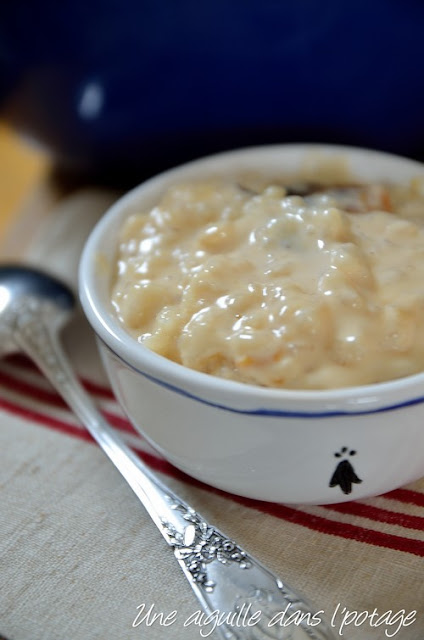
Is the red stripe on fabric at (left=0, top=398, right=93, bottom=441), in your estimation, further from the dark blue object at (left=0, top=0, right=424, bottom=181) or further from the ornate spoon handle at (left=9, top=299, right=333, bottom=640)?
the dark blue object at (left=0, top=0, right=424, bottom=181)

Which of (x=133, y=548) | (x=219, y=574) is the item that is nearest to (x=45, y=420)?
(x=133, y=548)

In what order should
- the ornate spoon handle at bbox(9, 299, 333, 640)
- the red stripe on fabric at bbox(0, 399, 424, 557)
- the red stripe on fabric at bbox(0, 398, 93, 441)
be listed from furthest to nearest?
the red stripe on fabric at bbox(0, 398, 93, 441) → the red stripe on fabric at bbox(0, 399, 424, 557) → the ornate spoon handle at bbox(9, 299, 333, 640)

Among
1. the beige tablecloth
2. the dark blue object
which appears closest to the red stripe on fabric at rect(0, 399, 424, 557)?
the beige tablecloth

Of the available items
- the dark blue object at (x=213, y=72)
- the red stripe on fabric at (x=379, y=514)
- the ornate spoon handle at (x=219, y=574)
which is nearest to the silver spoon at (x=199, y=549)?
the ornate spoon handle at (x=219, y=574)

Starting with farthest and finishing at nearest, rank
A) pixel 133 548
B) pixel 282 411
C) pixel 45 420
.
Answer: pixel 45 420, pixel 133 548, pixel 282 411

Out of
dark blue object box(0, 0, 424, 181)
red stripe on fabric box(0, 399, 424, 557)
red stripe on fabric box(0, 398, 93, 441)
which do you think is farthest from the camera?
dark blue object box(0, 0, 424, 181)

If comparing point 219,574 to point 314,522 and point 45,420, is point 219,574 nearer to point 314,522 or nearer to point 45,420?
point 314,522

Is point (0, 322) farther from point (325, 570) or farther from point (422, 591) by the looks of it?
point (422, 591)
